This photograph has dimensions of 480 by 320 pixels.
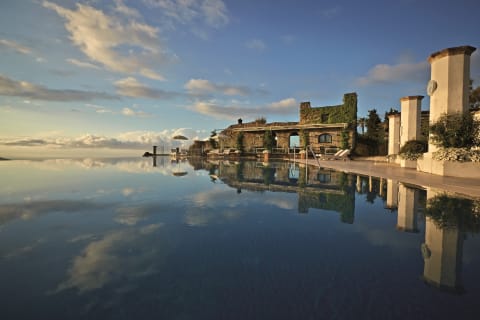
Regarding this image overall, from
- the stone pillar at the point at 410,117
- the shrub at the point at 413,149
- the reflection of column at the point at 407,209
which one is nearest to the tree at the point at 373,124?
the stone pillar at the point at 410,117

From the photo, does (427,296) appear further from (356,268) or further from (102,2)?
(102,2)

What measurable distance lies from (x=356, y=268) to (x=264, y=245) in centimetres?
99

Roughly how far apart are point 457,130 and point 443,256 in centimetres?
884

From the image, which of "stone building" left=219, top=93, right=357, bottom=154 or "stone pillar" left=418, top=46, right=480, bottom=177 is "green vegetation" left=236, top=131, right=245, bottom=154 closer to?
"stone building" left=219, top=93, right=357, bottom=154

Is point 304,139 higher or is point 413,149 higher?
point 304,139

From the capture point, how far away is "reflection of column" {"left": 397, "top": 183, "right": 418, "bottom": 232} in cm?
324

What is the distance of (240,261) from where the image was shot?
2217mm

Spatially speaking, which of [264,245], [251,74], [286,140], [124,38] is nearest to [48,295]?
[264,245]

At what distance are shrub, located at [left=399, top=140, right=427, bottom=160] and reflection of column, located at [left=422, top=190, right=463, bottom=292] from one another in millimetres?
11193

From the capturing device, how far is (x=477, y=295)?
1.62 metres

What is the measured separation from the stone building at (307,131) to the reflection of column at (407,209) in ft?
58.7

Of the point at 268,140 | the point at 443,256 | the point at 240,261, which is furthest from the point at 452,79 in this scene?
the point at 268,140

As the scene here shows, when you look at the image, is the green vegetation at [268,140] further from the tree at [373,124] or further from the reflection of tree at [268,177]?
the reflection of tree at [268,177]

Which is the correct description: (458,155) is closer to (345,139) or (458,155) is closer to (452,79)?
(452,79)
